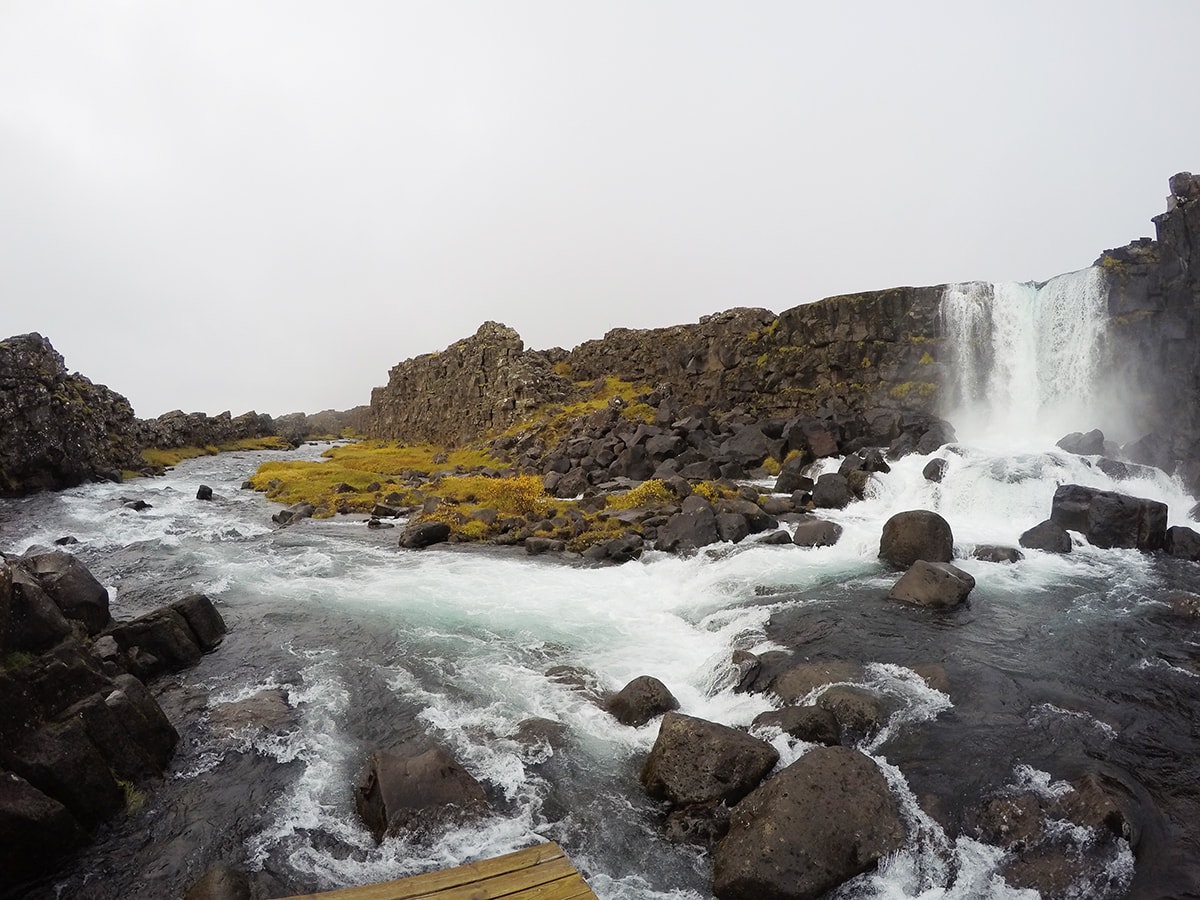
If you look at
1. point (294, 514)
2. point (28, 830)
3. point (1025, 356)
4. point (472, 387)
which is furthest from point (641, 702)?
point (472, 387)

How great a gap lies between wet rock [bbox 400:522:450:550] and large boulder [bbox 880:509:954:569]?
15506mm

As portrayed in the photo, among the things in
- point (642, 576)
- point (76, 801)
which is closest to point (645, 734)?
point (76, 801)

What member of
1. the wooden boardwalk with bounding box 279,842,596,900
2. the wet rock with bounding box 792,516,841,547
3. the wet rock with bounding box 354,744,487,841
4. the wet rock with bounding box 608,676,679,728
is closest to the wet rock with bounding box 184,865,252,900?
the wet rock with bounding box 354,744,487,841

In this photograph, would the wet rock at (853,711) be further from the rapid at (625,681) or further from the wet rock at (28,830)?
the wet rock at (28,830)

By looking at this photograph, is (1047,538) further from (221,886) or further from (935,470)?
(221,886)

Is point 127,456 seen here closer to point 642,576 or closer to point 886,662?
point 642,576

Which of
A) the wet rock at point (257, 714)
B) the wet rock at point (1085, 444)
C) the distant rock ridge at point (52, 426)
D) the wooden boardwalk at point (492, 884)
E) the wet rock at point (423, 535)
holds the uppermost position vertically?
the distant rock ridge at point (52, 426)

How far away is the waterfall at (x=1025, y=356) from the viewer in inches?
1216

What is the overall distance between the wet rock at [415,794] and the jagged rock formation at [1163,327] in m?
29.3

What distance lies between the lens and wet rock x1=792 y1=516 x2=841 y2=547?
66.1 feet

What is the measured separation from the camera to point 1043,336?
3312 centimetres

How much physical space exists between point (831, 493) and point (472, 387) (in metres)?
47.5

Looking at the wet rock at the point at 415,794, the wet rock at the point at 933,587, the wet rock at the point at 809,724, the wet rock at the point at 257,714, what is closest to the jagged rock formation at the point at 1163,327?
the wet rock at the point at 933,587

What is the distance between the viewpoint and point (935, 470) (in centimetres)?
2506
